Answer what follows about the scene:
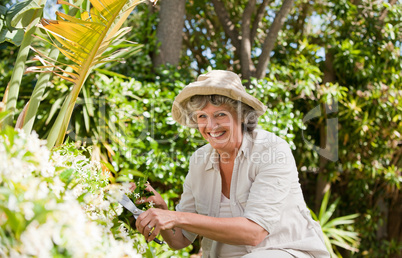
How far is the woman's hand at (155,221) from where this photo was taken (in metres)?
1.48

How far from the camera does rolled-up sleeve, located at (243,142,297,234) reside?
1.72 m

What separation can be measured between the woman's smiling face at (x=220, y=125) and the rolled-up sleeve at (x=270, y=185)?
0.16m

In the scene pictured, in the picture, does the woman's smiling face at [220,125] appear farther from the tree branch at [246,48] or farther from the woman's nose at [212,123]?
the tree branch at [246,48]

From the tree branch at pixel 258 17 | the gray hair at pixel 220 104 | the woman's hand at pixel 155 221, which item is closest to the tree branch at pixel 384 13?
the tree branch at pixel 258 17

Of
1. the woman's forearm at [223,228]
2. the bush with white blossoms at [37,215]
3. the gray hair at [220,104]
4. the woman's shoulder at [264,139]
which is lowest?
the woman's forearm at [223,228]

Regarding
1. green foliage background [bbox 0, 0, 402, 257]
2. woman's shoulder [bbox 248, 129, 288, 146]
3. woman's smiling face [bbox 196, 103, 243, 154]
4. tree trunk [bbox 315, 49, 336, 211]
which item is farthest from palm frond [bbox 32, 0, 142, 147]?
tree trunk [bbox 315, 49, 336, 211]

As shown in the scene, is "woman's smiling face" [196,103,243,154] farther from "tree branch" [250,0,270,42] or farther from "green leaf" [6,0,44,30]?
"tree branch" [250,0,270,42]

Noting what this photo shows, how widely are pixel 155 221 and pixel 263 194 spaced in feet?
1.77

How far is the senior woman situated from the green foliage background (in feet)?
4.50

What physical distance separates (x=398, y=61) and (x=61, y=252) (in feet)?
14.2

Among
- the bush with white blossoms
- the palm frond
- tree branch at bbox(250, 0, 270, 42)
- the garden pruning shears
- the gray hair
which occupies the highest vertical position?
tree branch at bbox(250, 0, 270, 42)

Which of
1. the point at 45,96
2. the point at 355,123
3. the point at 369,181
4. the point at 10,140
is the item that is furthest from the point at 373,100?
the point at 10,140

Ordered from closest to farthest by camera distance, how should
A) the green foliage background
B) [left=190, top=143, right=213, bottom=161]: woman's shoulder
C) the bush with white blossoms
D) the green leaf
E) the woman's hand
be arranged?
the bush with white blossoms < the woman's hand < the green leaf < [left=190, top=143, right=213, bottom=161]: woman's shoulder < the green foliage background

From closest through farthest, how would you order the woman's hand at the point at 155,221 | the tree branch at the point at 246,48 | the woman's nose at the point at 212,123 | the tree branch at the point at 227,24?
1. the woman's hand at the point at 155,221
2. the woman's nose at the point at 212,123
3. the tree branch at the point at 246,48
4. the tree branch at the point at 227,24
